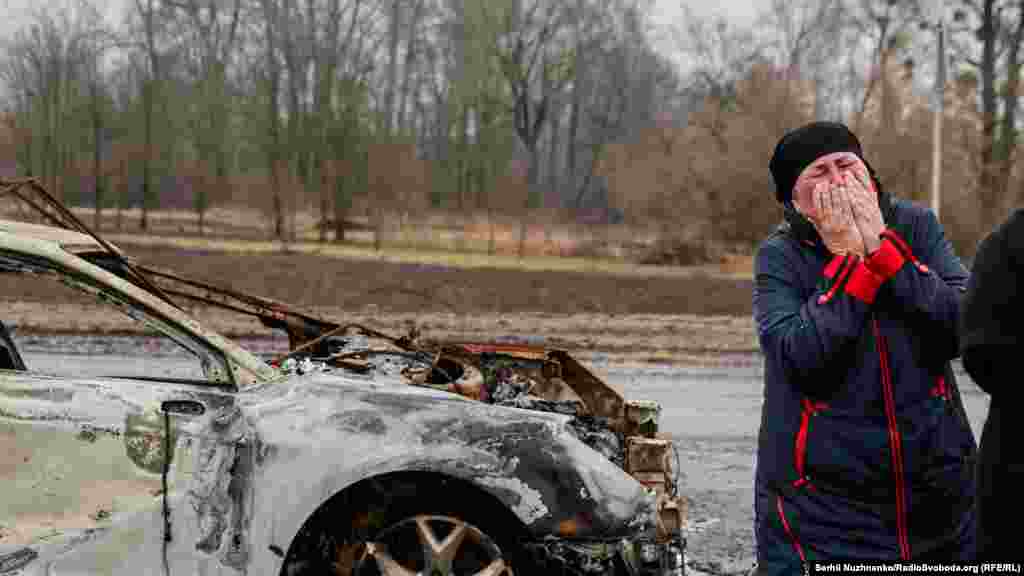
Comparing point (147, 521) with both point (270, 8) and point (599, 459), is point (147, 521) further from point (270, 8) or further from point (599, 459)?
point (270, 8)

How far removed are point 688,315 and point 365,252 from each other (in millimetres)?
16406

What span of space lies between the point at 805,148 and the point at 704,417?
6840 mm

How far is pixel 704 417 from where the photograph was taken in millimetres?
9289

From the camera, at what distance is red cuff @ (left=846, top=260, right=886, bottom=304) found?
2521 mm

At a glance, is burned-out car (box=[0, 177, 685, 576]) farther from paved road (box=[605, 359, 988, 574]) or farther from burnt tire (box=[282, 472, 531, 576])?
paved road (box=[605, 359, 988, 574])

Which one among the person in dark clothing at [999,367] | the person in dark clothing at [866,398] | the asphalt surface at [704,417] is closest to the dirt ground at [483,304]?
the asphalt surface at [704,417]

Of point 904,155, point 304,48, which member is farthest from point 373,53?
point 904,155

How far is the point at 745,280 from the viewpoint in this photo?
26.6 m

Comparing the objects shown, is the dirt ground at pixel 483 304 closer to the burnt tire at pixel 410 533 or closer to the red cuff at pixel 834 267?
the burnt tire at pixel 410 533

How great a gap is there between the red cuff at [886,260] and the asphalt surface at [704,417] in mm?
2945

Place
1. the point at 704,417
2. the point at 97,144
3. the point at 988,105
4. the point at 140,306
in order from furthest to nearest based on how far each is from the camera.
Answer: the point at 97,144 → the point at 988,105 → the point at 704,417 → the point at 140,306

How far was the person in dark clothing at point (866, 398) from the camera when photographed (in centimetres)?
253

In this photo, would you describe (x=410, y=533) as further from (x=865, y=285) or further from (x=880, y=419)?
(x=865, y=285)

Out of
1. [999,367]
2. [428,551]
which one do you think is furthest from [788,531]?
[428,551]
